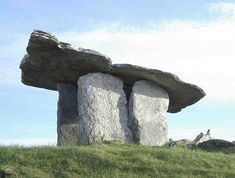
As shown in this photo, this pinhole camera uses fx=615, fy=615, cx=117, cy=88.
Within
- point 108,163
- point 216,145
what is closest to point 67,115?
point 216,145

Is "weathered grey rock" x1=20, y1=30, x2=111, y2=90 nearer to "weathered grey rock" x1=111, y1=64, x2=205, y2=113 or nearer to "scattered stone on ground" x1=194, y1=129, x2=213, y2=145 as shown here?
"weathered grey rock" x1=111, y1=64, x2=205, y2=113

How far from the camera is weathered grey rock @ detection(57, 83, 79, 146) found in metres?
24.5

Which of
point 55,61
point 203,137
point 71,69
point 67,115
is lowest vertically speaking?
point 203,137

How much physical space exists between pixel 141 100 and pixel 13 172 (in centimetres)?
952

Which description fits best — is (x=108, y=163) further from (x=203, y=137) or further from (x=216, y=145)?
(x=203, y=137)

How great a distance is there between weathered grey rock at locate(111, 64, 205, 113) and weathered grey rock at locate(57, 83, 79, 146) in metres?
2.13

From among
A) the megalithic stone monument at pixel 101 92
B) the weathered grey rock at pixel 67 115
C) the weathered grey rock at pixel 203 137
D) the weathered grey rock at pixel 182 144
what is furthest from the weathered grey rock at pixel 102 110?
the weathered grey rock at pixel 203 137

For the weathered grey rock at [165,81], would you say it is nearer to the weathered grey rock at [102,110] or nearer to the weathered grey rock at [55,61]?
the weathered grey rock at [102,110]

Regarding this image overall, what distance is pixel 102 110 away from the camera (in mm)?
23688

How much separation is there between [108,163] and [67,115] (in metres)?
8.36

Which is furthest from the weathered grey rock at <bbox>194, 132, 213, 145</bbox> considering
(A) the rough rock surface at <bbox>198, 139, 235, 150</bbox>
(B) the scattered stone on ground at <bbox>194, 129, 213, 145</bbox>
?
(A) the rough rock surface at <bbox>198, 139, 235, 150</bbox>

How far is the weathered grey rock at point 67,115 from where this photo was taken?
2445 cm

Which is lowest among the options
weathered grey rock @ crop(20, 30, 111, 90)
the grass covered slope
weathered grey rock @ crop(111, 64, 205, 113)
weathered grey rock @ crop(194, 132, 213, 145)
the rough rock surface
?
the grass covered slope

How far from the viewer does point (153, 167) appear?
16734mm
